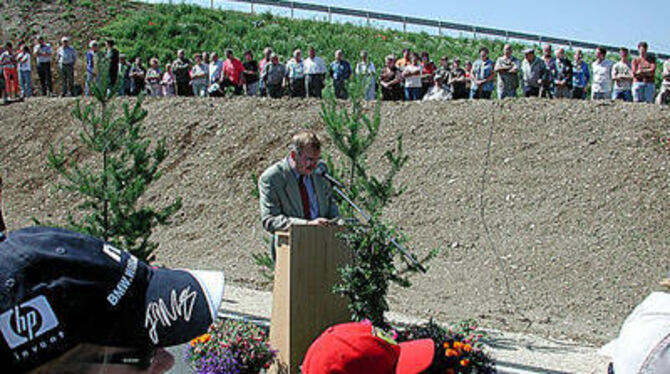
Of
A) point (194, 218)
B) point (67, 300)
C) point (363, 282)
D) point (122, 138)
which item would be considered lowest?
point (194, 218)

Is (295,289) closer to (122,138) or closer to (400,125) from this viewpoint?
(122,138)

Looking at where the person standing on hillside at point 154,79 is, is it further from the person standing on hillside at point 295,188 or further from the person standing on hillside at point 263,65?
the person standing on hillside at point 295,188

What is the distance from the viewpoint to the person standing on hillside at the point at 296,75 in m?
19.1

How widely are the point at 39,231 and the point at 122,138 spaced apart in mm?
7955

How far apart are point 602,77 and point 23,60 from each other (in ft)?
57.5

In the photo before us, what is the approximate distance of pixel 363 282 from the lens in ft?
19.8

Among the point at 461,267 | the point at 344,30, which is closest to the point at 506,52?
the point at 461,267

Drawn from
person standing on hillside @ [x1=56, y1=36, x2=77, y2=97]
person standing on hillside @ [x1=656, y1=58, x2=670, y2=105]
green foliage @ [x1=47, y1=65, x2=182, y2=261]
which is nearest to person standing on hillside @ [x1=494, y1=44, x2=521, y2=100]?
person standing on hillside @ [x1=656, y1=58, x2=670, y2=105]

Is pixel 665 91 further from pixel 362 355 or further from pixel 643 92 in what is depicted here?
pixel 362 355

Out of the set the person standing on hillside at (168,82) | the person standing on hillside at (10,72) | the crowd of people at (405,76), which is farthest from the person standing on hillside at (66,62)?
the person standing on hillside at (168,82)

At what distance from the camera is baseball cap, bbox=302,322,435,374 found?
106 inches

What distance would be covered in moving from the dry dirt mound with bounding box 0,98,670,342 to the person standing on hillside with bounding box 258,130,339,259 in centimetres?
362

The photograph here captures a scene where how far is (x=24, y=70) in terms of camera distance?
23.6 meters

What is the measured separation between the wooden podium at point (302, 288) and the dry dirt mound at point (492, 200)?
3717 mm
